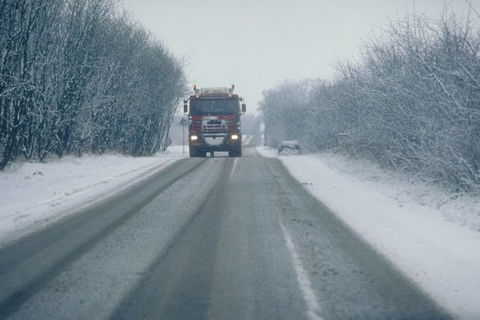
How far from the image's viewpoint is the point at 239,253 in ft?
21.2

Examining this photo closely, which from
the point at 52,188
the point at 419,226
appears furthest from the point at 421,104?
the point at 52,188

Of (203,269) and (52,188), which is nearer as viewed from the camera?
(203,269)

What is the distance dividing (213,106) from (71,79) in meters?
7.86

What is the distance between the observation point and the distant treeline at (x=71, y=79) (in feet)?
50.8

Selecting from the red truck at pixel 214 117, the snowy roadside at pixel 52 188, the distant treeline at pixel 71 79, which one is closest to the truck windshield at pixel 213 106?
the red truck at pixel 214 117

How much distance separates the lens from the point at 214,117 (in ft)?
84.8

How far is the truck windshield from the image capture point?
Result: 25844 millimetres

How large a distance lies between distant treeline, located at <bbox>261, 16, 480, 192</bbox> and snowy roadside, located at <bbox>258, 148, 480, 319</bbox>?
2.34ft

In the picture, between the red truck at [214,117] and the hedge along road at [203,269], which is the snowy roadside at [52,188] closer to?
the hedge along road at [203,269]

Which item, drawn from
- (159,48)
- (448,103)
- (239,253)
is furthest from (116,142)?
(239,253)

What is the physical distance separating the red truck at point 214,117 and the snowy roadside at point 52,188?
17.9 ft

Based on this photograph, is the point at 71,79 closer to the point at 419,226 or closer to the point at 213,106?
the point at 213,106

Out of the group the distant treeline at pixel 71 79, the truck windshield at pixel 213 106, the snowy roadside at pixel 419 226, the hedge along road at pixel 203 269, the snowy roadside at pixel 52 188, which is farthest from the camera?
the truck windshield at pixel 213 106

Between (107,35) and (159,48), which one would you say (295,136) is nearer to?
(159,48)
